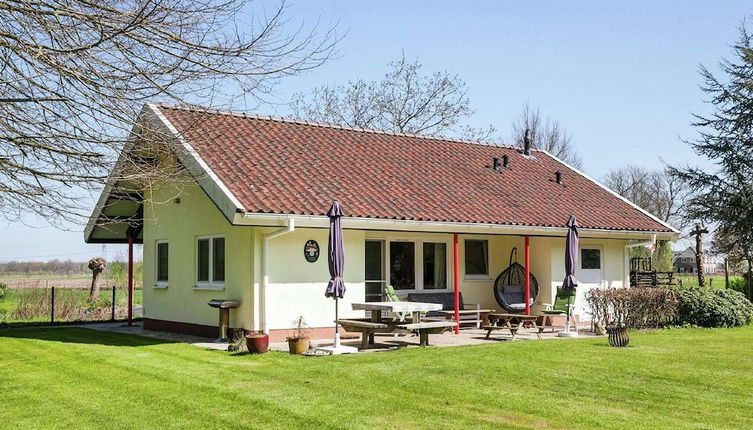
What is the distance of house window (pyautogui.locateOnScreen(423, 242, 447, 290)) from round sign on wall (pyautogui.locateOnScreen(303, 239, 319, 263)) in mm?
4028

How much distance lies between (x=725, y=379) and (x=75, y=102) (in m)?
9.18

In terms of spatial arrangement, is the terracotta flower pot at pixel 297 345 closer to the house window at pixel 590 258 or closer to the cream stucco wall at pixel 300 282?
the cream stucco wall at pixel 300 282

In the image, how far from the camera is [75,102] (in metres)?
8.64

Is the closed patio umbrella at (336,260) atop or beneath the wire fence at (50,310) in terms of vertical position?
atop

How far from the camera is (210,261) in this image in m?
18.2

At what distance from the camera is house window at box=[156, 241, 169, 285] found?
20.5 meters

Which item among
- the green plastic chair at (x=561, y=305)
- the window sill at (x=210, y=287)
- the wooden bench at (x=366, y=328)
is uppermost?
the window sill at (x=210, y=287)

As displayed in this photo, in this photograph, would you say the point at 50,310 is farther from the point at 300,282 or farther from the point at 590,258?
the point at 590,258

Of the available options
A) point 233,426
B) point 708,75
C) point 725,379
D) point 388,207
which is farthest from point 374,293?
point 708,75

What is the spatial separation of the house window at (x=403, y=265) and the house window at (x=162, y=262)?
5.63 m

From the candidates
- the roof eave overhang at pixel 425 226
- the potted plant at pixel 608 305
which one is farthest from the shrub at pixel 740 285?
the potted plant at pixel 608 305

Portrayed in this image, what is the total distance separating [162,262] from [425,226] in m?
7.13

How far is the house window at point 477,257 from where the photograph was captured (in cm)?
2138

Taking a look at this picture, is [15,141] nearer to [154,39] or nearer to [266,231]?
[154,39]
